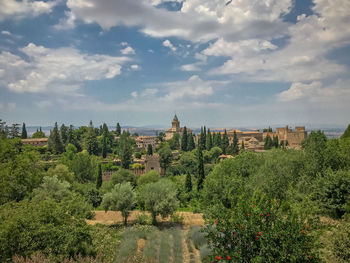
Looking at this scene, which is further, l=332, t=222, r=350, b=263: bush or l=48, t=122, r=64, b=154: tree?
l=48, t=122, r=64, b=154: tree

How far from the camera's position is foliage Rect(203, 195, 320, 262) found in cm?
589

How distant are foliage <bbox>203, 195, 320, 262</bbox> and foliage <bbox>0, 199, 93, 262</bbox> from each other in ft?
16.2

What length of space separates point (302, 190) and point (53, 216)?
47.6 ft

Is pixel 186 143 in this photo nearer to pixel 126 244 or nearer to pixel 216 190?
pixel 216 190

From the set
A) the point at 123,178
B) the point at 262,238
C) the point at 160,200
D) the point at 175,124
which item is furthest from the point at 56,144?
the point at 175,124

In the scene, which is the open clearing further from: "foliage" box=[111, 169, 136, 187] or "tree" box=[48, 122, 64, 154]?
"tree" box=[48, 122, 64, 154]

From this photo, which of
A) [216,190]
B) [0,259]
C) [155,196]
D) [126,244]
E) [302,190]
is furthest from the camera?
[216,190]

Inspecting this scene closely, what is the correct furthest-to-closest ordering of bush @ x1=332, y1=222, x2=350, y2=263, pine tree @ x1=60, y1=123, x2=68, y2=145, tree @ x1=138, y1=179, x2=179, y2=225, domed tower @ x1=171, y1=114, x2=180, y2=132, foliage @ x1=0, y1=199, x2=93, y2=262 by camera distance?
domed tower @ x1=171, y1=114, x2=180, y2=132
pine tree @ x1=60, y1=123, x2=68, y2=145
tree @ x1=138, y1=179, x2=179, y2=225
foliage @ x1=0, y1=199, x2=93, y2=262
bush @ x1=332, y1=222, x2=350, y2=263

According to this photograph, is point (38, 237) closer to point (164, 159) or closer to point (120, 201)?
point (120, 201)

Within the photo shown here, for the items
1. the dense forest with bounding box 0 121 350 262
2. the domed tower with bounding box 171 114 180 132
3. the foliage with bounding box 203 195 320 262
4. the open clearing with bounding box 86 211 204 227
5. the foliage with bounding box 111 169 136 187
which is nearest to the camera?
the foliage with bounding box 203 195 320 262

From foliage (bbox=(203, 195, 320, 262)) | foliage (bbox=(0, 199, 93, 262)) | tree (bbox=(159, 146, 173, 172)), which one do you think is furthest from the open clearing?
tree (bbox=(159, 146, 173, 172))

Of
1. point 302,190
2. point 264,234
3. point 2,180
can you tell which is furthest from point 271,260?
point 2,180

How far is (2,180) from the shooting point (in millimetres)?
17438

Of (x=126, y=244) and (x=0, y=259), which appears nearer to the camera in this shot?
(x=0, y=259)
